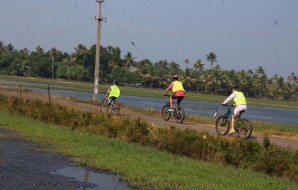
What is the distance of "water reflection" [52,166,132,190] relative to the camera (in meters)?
8.67

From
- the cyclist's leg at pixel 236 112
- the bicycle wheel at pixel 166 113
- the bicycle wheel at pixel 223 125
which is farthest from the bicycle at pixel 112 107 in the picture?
the cyclist's leg at pixel 236 112

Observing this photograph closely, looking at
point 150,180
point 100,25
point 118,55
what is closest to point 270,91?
point 118,55

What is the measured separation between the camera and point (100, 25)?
37.6 metres

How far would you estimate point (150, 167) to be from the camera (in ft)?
34.7

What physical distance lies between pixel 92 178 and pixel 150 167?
67.3 inches

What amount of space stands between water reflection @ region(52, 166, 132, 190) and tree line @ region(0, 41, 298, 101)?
136604 mm

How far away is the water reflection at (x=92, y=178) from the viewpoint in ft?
28.5

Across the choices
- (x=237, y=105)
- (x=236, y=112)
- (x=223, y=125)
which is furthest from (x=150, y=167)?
(x=223, y=125)

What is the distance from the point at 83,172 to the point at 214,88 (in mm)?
150607

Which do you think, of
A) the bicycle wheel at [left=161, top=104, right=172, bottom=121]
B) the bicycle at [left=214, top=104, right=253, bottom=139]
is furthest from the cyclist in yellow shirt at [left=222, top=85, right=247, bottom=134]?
the bicycle wheel at [left=161, top=104, right=172, bottom=121]

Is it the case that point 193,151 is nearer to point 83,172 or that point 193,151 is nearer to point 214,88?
point 83,172

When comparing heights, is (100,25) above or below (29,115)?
above

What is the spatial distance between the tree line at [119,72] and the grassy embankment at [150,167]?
132m

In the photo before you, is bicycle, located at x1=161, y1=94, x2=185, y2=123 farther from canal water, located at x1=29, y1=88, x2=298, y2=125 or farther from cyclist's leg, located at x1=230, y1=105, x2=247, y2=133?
canal water, located at x1=29, y1=88, x2=298, y2=125
